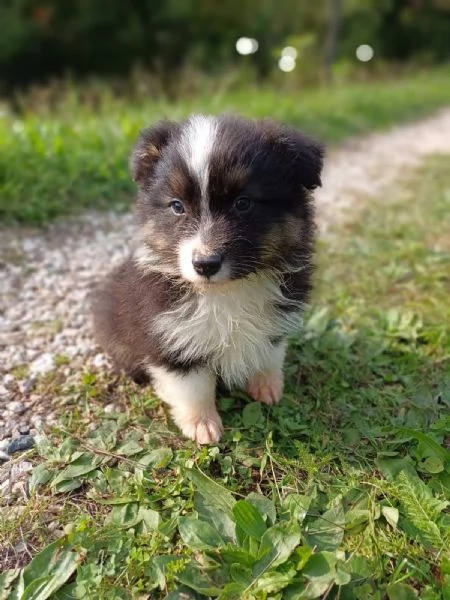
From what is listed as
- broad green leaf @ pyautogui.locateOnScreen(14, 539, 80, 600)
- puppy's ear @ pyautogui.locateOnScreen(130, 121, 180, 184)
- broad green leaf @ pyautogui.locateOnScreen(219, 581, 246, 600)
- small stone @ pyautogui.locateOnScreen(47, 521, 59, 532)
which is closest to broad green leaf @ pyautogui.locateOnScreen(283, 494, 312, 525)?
broad green leaf @ pyautogui.locateOnScreen(219, 581, 246, 600)

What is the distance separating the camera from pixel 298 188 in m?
2.72

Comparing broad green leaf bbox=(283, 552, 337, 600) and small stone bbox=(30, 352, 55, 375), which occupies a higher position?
small stone bbox=(30, 352, 55, 375)

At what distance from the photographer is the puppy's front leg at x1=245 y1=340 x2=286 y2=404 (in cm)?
322

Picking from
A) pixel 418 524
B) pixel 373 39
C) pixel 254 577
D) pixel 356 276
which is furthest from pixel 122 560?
pixel 373 39

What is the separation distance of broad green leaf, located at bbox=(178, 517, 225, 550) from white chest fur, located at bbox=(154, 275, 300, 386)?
77cm

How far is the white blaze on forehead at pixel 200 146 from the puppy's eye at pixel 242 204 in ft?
0.52

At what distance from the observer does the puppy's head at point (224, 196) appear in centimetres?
245

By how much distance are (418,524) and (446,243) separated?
3.66 m

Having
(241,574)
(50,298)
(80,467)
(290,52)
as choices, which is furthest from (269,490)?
(290,52)

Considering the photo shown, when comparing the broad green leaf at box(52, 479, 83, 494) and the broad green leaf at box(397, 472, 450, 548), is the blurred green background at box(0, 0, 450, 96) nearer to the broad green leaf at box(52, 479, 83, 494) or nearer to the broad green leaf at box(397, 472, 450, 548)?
the broad green leaf at box(52, 479, 83, 494)

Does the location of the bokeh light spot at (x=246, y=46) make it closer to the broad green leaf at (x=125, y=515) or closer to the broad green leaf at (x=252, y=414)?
the broad green leaf at (x=252, y=414)

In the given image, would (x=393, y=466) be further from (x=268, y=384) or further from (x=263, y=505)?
(x=268, y=384)

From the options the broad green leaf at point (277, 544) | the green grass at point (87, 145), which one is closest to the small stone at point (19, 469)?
the broad green leaf at point (277, 544)

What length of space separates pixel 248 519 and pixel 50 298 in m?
2.57
